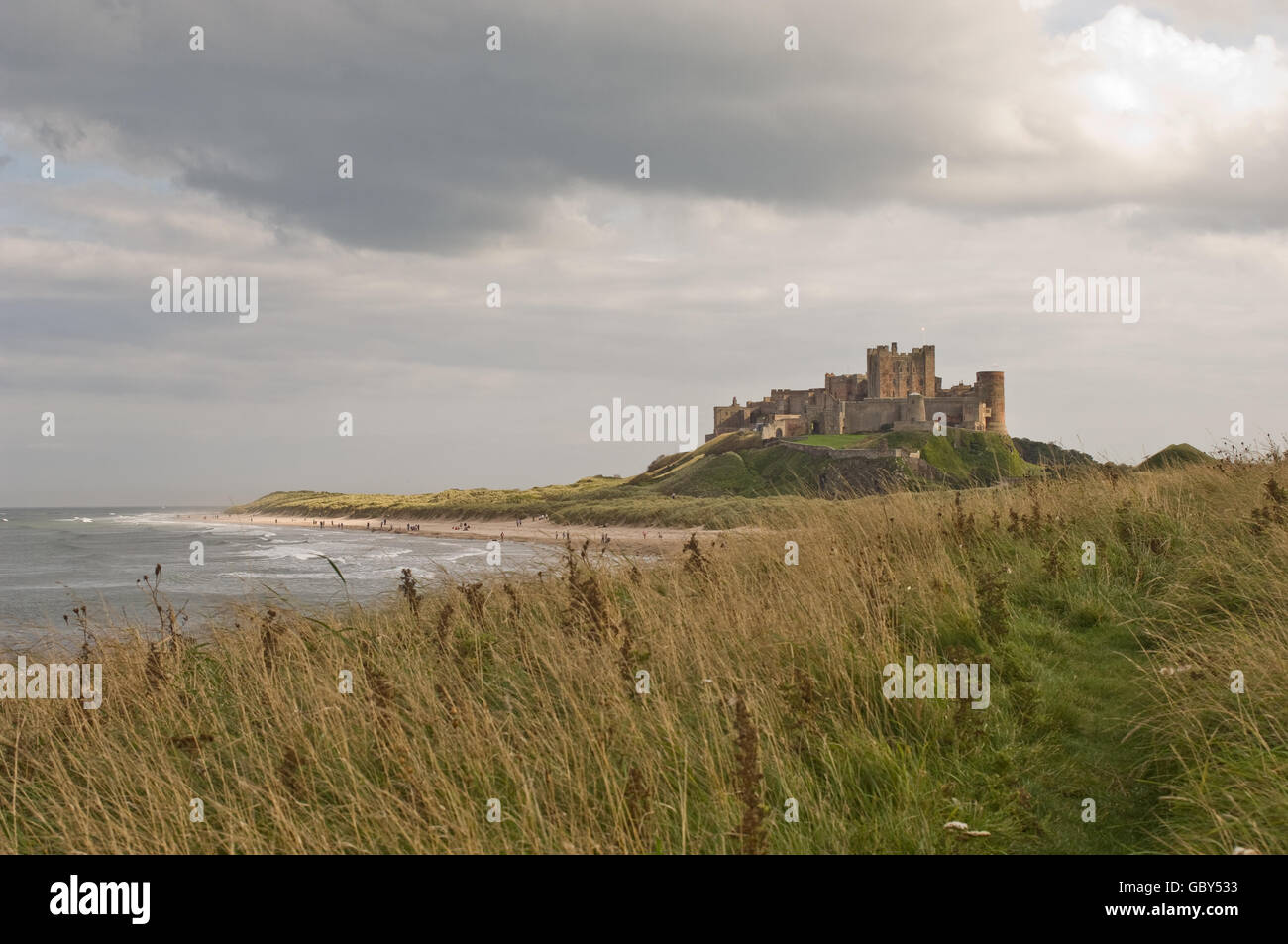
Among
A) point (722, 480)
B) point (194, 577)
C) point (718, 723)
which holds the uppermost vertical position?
point (722, 480)

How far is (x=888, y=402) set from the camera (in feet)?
323

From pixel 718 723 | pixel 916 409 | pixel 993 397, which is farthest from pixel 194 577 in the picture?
pixel 993 397

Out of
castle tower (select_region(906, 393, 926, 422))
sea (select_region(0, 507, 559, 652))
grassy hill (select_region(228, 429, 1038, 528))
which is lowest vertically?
sea (select_region(0, 507, 559, 652))

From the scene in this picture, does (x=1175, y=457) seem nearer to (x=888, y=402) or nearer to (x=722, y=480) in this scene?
(x=722, y=480)

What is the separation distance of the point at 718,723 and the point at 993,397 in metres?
102

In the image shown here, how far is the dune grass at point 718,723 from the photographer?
414 centimetres

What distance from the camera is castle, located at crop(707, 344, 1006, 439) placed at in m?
97.1

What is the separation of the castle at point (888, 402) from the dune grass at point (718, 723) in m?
91.1

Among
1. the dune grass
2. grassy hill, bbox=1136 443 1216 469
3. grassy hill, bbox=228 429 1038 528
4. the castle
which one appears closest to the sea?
the dune grass

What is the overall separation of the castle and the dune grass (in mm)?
91140

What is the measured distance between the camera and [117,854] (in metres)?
4.07

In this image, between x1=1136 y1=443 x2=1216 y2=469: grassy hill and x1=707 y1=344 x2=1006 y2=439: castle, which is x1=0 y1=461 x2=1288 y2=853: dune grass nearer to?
x1=1136 y1=443 x2=1216 y2=469: grassy hill
